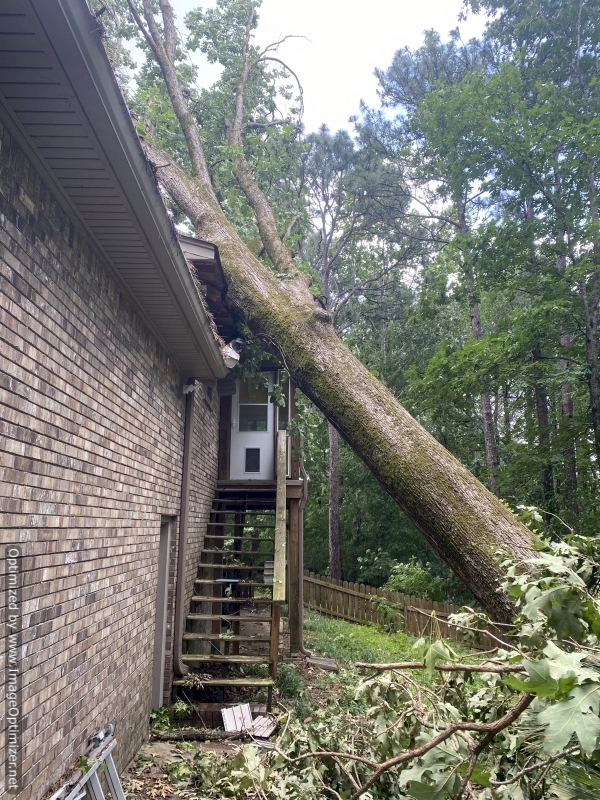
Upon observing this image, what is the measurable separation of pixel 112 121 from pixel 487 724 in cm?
262

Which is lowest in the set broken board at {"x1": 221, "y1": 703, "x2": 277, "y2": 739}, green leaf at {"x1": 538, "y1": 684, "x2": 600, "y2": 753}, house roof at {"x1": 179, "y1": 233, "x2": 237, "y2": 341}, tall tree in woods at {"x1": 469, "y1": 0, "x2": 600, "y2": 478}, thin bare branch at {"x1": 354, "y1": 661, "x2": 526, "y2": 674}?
broken board at {"x1": 221, "y1": 703, "x2": 277, "y2": 739}

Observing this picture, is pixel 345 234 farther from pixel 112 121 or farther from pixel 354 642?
pixel 112 121

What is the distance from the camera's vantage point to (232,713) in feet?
19.3

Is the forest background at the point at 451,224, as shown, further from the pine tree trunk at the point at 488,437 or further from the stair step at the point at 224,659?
the stair step at the point at 224,659

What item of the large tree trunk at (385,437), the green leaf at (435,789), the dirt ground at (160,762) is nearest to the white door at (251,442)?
the large tree trunk at (385,437)

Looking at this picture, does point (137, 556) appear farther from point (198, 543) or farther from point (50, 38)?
point (50, 38)

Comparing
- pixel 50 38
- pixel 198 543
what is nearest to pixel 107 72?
pixel 50 38

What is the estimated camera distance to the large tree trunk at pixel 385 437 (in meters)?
3.95

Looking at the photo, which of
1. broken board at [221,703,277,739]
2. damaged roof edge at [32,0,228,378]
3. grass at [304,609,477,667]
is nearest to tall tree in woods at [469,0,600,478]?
grass at [304,609,477,667]

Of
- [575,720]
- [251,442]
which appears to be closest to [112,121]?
[575,720]

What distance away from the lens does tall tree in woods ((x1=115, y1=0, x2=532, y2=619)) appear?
13.0ft

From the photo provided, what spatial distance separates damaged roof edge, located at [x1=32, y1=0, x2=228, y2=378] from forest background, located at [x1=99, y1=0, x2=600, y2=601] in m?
1.28

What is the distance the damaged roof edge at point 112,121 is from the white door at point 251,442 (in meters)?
5.76

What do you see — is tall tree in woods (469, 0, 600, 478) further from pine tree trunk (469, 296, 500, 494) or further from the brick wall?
the brick wall
